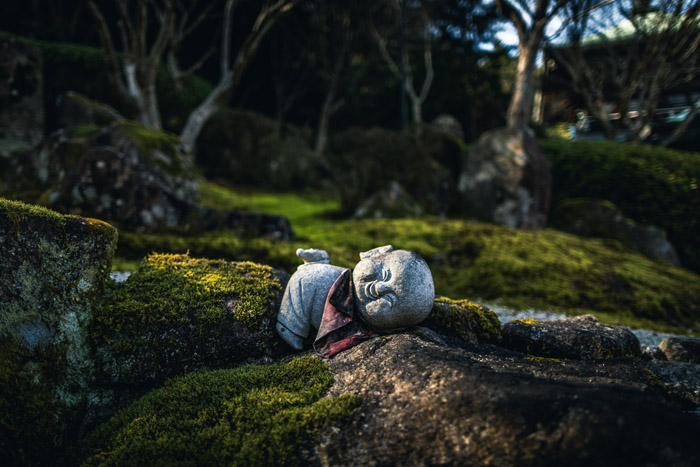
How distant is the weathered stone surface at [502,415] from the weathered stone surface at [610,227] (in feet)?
24.5

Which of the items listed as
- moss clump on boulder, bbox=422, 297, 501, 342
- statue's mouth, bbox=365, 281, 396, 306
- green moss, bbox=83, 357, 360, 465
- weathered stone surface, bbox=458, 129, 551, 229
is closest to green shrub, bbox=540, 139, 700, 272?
weathered stone surface, bbox=458, 129, 551, 229

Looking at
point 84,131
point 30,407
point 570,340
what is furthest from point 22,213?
point 84,131

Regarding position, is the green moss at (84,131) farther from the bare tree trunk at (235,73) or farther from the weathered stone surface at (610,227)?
the weathered stone surface at (610,227)

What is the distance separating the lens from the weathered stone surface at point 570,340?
2.76m

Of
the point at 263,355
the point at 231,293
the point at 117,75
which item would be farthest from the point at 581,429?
the point at 117,75

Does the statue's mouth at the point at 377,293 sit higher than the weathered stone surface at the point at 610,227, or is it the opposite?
the statue's mouth at the point at 377,293

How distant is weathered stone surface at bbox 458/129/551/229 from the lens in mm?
8828

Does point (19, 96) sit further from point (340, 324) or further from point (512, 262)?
point (512, 262)

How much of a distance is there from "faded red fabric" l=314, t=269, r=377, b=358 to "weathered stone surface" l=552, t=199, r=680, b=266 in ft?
26.6

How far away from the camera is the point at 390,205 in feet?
28.1

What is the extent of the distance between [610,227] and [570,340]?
24.0 feet

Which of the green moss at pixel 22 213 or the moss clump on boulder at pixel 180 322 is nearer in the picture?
the green moss at pixel 22 213

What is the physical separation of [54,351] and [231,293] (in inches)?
46.4

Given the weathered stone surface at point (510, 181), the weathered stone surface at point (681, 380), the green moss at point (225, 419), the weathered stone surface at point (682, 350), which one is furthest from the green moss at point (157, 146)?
the weathered stone surface at point (510, 181)
